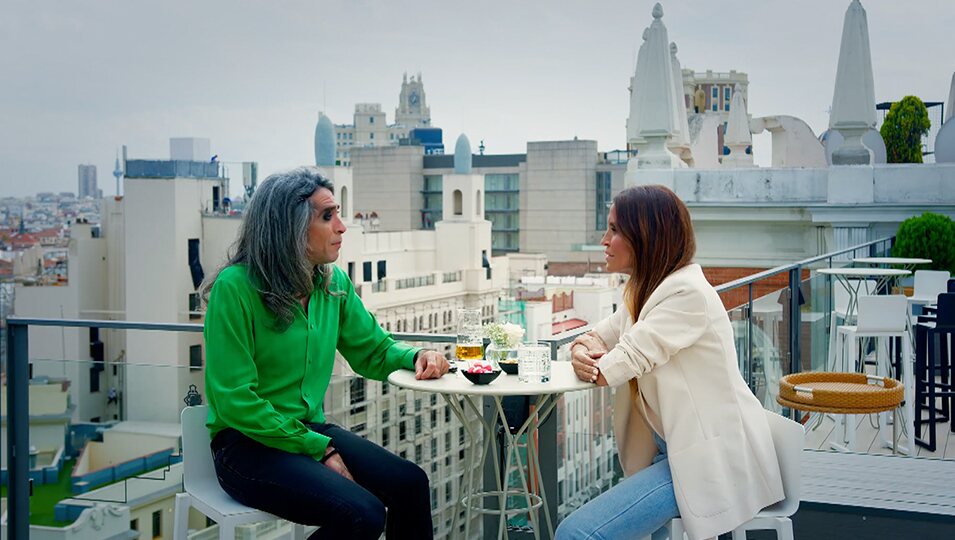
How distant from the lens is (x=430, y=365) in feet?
9.68

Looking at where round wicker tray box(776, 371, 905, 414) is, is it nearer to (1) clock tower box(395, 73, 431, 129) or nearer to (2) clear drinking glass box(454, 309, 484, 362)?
(2) clear drinking glass box(454, 309, 484, 362)

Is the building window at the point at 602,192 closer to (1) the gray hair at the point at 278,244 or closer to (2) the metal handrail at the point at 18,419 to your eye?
(2) the metal handrail at the point at 18,419

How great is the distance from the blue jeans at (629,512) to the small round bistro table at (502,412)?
0.95 ft

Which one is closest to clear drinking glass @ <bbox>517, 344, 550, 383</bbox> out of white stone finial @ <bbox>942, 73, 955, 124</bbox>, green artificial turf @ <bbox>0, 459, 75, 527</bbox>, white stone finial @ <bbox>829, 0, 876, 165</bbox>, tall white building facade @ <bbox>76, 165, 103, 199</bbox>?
green artificial turf @ <bbox>0, 459, 75, 527</bbox>

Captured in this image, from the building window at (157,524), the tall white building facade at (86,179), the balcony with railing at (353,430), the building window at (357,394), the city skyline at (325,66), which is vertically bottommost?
the building window at (157,524)

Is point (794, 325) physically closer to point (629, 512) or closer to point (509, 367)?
point (509, 367)

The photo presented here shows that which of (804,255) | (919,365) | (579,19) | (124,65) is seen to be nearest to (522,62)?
(579,19)

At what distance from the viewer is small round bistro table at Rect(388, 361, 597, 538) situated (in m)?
2.72

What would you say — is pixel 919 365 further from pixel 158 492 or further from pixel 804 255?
pixel 804 255

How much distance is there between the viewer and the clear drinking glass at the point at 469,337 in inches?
119

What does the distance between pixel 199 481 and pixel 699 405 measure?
1341 mm

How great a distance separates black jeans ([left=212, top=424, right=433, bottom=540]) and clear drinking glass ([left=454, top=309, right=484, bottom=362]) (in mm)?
381

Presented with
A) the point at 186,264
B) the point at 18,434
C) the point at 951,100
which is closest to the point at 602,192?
the point at 186,264

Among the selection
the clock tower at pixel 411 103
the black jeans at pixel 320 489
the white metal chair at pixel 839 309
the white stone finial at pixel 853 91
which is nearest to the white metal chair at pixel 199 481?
the black jeans at pixel 320 489
